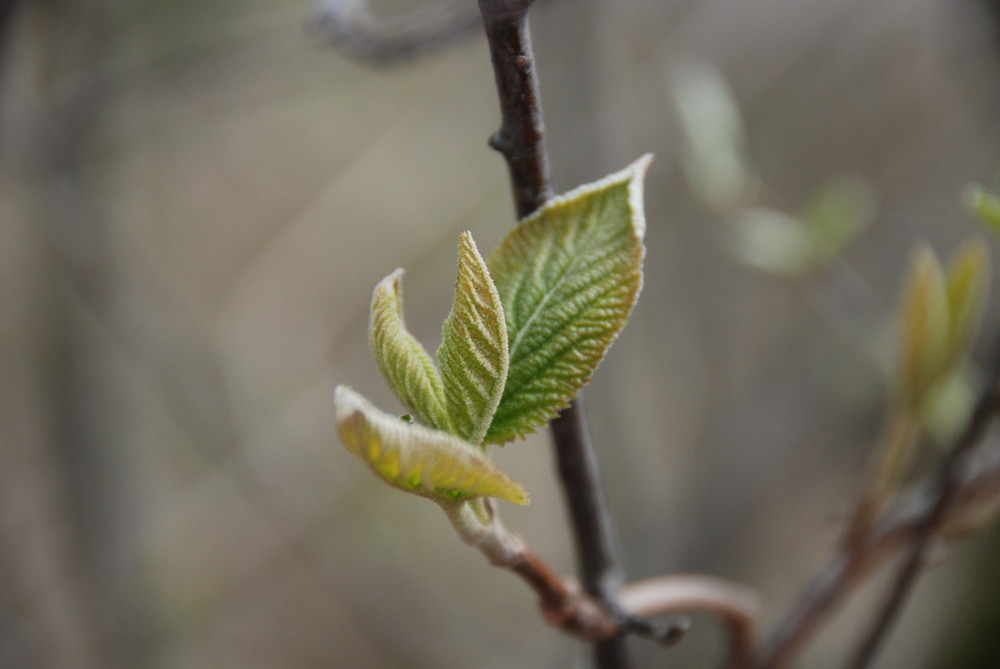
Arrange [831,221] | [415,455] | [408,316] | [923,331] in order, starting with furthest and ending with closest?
[408,316] < [831,221] < [923,331] < [415,455]

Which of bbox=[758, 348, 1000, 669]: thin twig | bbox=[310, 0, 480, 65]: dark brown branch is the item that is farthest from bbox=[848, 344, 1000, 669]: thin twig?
bbox=[310, 0, 480, 65]: dark brown branch

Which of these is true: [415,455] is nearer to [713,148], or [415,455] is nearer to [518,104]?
[518,104]

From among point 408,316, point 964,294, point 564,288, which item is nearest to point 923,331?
point 964,294

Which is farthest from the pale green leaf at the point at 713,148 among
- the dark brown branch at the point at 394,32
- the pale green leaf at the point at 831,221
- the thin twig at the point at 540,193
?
the thin twig at the point at 540,193

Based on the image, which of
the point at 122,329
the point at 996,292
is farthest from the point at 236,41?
the point at 996,292

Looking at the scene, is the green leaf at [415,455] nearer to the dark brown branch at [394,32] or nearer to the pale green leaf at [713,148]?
the dark brown branch at [394,32]

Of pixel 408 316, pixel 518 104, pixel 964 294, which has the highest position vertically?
pixel 518 104

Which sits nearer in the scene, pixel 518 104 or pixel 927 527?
pixel 518 104
